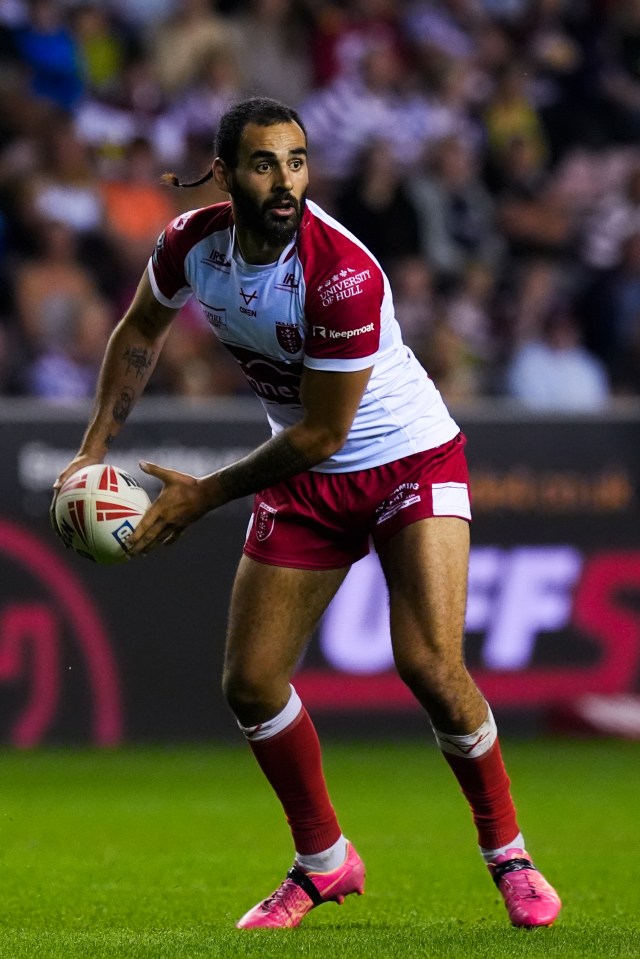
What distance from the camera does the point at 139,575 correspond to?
10.6m

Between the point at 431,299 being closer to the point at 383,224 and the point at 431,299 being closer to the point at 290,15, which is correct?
the point at 383,224

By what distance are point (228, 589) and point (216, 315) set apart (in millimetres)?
5439

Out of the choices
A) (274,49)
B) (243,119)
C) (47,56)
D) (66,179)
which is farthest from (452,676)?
(274,49)

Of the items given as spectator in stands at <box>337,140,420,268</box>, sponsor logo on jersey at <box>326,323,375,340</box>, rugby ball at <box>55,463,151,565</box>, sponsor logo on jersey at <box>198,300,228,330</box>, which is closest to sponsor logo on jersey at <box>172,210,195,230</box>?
sponsor logo on jersey at <box>198,300,228,330</box>

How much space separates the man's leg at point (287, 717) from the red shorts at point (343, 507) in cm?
7

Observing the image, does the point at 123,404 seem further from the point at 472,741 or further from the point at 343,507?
the point at 472,741

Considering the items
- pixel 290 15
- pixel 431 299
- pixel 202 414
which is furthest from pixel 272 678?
pixel 290 15

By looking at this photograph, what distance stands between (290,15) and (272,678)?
379 inches

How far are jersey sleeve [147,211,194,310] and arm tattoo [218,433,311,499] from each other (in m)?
0.71

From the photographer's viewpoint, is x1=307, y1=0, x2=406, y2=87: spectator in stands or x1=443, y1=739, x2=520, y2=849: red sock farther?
x1=307, y1=0, x2=406, y2=87: spectator in stands

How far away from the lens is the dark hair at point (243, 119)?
205 inches

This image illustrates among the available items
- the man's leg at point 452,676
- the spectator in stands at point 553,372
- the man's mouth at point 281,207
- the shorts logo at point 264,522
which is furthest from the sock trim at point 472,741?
the spectator in stands at point 553,372

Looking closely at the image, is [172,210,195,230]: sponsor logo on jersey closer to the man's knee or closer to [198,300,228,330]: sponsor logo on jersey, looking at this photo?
[198,300,228,330]: sponsor logo on jersey

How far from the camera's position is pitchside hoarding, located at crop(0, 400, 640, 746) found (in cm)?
1034
